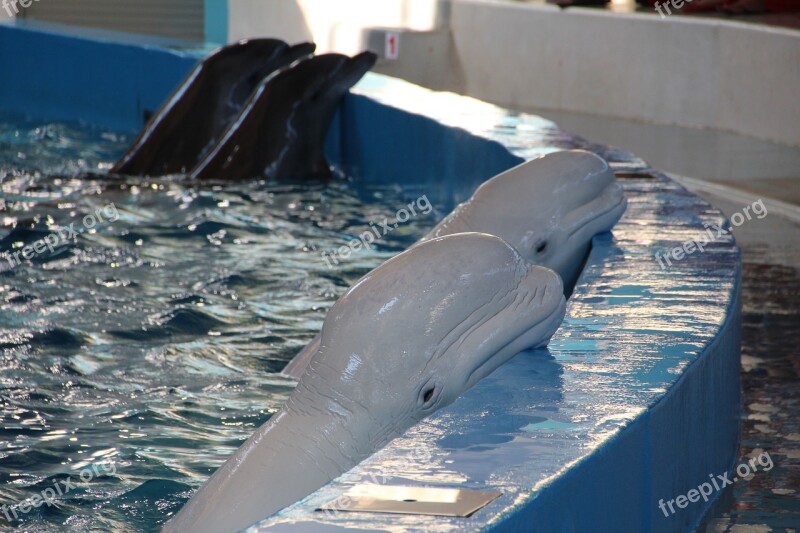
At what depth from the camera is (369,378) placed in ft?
9.98

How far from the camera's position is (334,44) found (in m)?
18.3

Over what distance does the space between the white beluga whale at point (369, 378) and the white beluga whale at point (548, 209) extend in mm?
1113

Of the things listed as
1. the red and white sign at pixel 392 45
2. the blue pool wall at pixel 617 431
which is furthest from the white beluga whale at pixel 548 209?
the red and white sign at pixel 392 45

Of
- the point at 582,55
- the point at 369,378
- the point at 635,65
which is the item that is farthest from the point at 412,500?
the point at 582,55

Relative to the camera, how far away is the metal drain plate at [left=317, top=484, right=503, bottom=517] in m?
2.26

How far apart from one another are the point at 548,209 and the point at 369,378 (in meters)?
1.55

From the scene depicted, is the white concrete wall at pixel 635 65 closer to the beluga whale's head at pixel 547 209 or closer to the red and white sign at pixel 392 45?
the red and white sign at pixel 392 45

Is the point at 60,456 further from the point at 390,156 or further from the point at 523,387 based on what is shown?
the point at 390,156

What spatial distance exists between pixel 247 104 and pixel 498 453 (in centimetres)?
718

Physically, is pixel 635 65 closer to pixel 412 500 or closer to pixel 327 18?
pixel 327 18

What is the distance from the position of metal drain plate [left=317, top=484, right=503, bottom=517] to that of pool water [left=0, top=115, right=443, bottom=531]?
1485 mm

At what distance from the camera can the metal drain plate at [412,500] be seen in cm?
226

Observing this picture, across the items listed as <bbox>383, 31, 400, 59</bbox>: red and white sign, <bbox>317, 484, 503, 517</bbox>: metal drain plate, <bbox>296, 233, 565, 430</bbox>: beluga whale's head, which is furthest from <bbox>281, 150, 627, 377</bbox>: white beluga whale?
<bbox>383, 31, 400, 59</bbox>: red and white sign

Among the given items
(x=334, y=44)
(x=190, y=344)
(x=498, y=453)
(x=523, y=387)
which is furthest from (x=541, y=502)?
(x=334, y=44)
